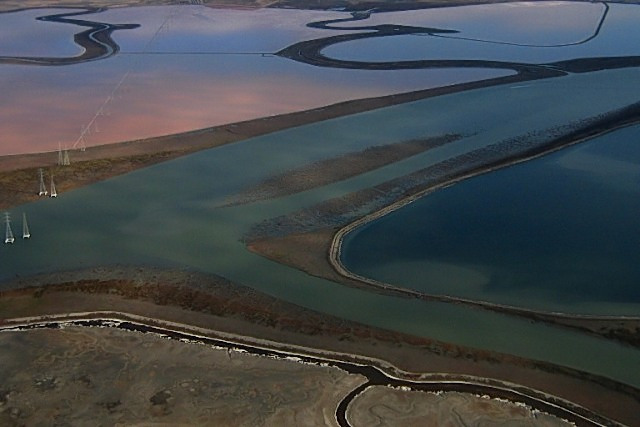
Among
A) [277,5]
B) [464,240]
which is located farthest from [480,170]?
[277,5]

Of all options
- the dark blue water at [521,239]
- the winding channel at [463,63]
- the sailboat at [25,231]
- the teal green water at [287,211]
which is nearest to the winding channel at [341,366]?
the teal green water at [287,211]

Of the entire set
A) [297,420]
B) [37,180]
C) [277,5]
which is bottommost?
[297,420]

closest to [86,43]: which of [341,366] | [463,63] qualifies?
[463,63]

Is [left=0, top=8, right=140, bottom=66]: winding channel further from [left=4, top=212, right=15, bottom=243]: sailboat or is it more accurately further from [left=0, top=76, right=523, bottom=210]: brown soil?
[left=4, top=212, right=15, bottom=243]: sailboat

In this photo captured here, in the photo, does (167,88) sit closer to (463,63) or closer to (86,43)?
(86,43)

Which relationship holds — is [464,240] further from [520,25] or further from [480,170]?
[520,25]

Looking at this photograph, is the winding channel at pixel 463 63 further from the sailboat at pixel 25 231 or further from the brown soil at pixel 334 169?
the sailboat at pixel 25 231

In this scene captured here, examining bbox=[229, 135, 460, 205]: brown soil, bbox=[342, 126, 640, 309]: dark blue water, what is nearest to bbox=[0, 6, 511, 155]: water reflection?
bbox=[229, 135, 460, 205]: brown soil

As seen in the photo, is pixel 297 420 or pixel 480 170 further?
pixel 480 170
